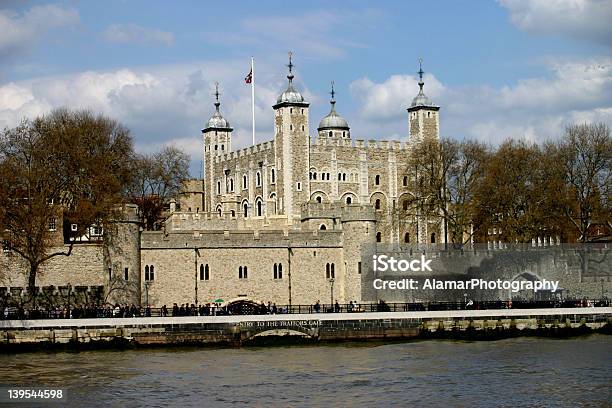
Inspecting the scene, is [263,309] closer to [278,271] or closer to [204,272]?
[204,272]

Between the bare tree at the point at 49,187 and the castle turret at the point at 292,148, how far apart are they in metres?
20.0

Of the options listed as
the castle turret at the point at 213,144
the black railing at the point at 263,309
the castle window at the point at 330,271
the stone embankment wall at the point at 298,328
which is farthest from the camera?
the castle turret at the point at 213,144

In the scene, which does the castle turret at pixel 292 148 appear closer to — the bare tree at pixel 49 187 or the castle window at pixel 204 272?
the bare tree at pixel 49 187

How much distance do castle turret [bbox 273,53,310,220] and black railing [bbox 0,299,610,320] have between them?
28.2m

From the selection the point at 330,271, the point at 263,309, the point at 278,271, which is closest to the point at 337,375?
the point at 263,309

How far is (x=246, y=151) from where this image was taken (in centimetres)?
9675

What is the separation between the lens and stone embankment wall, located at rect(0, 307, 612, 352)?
5319cm

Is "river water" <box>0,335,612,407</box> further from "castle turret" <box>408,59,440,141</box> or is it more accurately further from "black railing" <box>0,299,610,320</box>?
"castle turret" <box>408,59,440,141</box>

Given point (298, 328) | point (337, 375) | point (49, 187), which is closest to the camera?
point (337, 375)

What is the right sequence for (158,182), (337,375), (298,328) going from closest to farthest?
(337,375) < (298,328) < (158,182)

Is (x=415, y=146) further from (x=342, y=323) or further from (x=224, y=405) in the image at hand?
(x=224, y=405)

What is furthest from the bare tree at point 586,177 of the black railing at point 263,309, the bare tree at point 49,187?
the bare tree at point 49,187

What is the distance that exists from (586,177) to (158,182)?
97.1 ft

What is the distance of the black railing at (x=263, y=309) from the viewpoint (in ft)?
179
